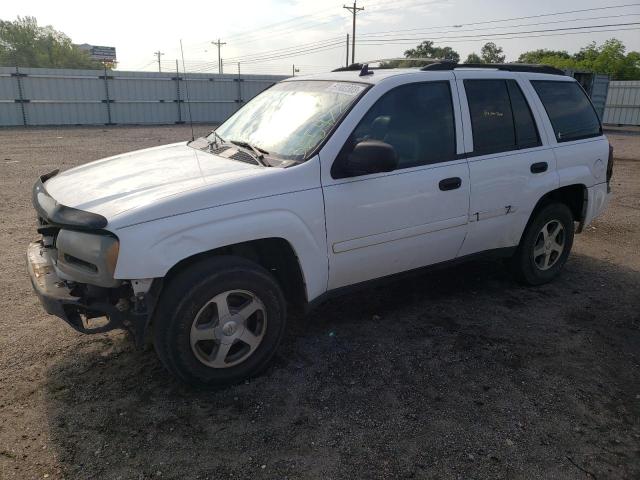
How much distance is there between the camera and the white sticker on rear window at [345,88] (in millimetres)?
3615

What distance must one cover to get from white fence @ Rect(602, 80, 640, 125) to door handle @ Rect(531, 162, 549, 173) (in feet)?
89.5

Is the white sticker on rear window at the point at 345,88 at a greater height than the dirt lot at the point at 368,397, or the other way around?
the white sticker on rear window at the point at 345,88

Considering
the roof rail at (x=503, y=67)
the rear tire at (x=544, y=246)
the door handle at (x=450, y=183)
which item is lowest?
the rear tire at (x=544, y=246)

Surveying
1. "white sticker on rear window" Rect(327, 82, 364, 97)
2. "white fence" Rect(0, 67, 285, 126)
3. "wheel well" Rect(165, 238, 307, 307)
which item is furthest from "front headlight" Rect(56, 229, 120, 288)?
"white fence" Rect(0, 67, 285, 126)

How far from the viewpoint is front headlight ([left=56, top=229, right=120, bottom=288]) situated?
2.71 metres

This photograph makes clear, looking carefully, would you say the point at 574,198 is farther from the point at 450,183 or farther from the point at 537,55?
the point at 537,55

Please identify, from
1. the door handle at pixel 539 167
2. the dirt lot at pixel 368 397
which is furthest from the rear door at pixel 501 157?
the dirt lot at pixel 368 397

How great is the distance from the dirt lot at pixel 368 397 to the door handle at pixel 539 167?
3.75 ft

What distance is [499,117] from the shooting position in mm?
4242

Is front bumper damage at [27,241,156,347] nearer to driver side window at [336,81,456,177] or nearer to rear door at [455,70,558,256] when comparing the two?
driver side window at [336,81,456,177]

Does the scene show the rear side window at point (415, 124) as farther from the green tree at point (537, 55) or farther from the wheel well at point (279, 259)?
the green tree at point (537, 55)

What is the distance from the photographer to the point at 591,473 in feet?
A: 8.39

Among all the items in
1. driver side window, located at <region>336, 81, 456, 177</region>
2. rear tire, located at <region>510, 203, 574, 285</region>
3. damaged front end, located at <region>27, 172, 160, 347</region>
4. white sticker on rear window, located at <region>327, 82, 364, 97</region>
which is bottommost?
rear tire, located at <region>510, 203, 574, 285</region>

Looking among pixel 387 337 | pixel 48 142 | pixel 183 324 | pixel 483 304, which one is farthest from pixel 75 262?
pixel 48 142
